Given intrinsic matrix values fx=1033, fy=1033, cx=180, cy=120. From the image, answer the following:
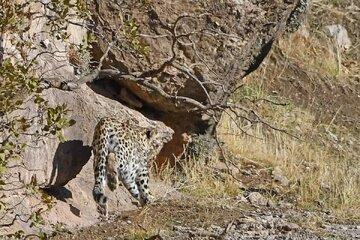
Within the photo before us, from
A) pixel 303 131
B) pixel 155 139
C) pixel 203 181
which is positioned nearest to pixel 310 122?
pixel 303 131

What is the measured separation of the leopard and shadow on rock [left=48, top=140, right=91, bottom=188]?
14 cm

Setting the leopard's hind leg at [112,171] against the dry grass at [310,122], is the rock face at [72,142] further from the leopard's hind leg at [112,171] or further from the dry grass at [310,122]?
the dry grass at [310,122]

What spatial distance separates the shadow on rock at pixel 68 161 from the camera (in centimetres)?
1011

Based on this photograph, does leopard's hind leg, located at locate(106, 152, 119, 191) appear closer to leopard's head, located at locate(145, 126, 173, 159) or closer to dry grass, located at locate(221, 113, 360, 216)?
Result: leopard's head, located at locate(145, 126, 173, 159)

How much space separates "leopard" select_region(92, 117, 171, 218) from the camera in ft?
34.5

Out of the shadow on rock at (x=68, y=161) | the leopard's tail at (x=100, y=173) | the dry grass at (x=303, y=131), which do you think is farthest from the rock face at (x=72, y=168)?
the dry grass at (x=303, y=131)

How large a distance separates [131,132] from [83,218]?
4.42 feet

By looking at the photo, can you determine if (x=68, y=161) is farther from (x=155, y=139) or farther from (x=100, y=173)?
(x=155, y=139)

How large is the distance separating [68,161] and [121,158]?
735 mm

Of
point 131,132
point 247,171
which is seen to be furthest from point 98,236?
point 247,171

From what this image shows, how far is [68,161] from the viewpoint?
10320 millimetres

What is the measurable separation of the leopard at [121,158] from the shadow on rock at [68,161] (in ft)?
0.45

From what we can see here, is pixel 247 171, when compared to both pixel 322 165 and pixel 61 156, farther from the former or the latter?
pixel 61 156

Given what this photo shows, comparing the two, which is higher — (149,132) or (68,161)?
(149,132)
